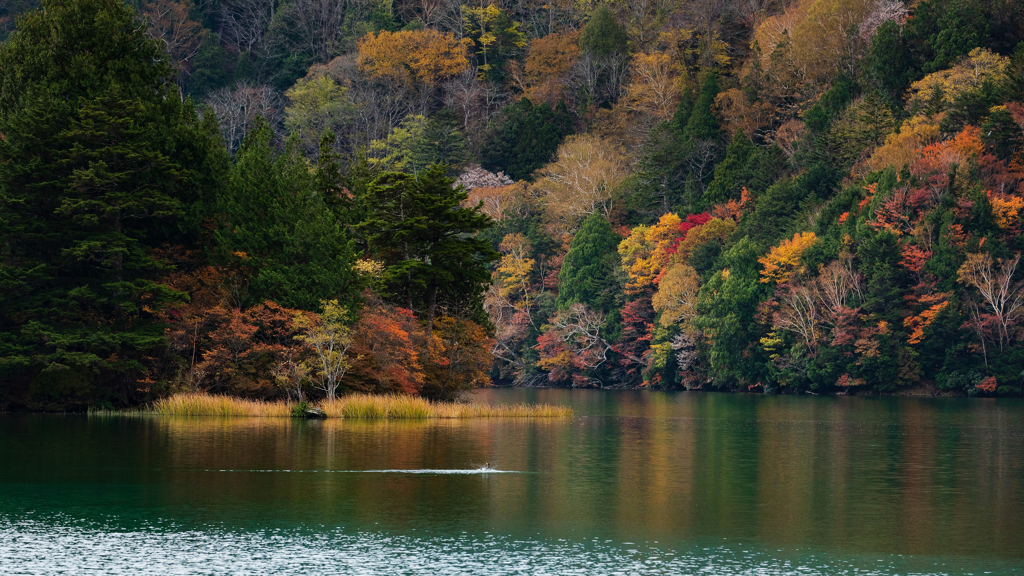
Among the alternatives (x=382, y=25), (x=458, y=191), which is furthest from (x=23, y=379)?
(x=382, y=25)

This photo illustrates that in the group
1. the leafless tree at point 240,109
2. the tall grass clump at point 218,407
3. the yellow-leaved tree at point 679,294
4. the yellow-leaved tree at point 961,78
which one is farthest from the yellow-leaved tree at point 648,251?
the tall grass clump at point 218,407

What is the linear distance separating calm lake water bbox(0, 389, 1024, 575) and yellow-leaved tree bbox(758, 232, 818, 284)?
4307 centimetres

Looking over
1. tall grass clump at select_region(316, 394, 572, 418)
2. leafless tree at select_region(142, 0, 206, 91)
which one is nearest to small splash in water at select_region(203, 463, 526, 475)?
tall grass clump at select_region(316, 394, 572, 418)

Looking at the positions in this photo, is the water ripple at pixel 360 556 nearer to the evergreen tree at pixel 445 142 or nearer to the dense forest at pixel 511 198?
the dense forest at pixel 511 198

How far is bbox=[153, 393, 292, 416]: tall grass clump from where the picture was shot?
54125 mm

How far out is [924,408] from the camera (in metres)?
68.3

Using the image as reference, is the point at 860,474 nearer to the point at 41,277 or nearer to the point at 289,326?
the point at 289,326

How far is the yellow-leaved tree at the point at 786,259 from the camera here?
91.0 m

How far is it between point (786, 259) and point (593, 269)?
23.0 meters

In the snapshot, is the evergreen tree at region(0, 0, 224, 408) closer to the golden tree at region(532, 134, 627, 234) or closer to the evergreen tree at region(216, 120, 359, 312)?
the evergreen tree at region(216, 120, 359, 312)

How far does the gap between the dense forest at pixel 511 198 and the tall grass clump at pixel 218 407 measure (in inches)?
58.4

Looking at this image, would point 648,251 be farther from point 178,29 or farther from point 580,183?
point 178,29

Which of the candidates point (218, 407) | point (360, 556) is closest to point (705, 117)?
point (218, 407)

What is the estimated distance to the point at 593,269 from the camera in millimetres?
110125
